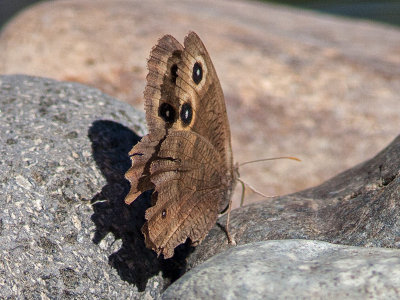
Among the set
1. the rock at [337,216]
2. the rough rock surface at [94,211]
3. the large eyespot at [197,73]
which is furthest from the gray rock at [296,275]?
the large eyespot at [197,73]

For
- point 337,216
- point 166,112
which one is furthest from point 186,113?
point 337,216

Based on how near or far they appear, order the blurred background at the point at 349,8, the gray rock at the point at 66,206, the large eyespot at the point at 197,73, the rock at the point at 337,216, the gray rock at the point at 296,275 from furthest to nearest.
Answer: the blurred background at the point at 349,8 < the large eyespot at the point at 197,73 < the rock at the point at 337,216 < the gray rock at the point at 66,206 < the gray rock at the point at 296,275

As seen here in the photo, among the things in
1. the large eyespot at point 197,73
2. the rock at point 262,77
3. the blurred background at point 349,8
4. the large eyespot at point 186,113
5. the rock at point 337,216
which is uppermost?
the large eyespot at point 197,73

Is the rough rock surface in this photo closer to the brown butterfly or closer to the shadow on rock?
the shadow on rock

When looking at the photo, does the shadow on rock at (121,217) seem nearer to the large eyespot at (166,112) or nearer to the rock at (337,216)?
the rock at (337,216)

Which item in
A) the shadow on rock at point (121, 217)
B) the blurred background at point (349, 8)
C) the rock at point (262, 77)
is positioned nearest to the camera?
the shadow on rock at point (121, 217)

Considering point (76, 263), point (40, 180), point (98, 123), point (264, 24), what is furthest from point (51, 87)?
point (264, 24)

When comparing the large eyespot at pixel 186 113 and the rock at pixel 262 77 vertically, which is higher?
the large eyespot at pixel 186 113

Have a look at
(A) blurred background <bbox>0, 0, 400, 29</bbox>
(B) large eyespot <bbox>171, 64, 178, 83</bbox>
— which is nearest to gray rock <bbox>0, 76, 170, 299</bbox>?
(B) large eyespot <bbox>171, 64, 178, 83</bbox>
